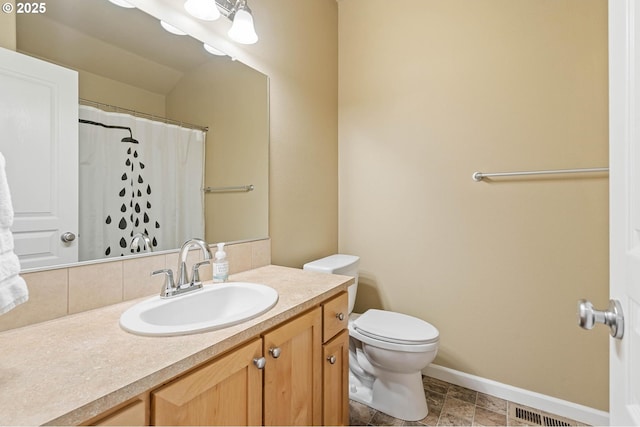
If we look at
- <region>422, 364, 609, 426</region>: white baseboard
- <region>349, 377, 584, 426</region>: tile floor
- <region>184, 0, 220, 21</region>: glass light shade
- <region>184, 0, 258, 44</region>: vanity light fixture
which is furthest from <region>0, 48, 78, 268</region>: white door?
<region>422, 364, 609, 426</region>: white baseboard

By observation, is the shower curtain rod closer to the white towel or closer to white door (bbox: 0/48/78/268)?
white door (bbox: 0/48/78/268)

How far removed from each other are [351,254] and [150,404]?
1727 mm

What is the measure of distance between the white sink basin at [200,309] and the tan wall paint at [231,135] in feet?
1.03

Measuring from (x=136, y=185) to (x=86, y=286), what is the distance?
1.24 ft

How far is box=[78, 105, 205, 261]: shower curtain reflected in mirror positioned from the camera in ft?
3.16

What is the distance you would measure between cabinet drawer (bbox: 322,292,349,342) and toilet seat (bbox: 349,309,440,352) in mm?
339

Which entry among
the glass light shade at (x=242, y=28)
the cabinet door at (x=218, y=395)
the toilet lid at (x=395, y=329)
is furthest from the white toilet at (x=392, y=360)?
the glass light shade at (x=242, y=28)

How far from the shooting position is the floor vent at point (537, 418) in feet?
4.95

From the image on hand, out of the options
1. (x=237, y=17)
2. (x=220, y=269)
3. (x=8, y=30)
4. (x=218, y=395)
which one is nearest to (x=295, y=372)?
(x=218, y=395)

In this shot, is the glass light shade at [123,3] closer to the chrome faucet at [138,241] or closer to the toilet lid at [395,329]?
the chrome faucet at [138,241]

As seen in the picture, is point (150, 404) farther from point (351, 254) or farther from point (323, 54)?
point (323, 54)
